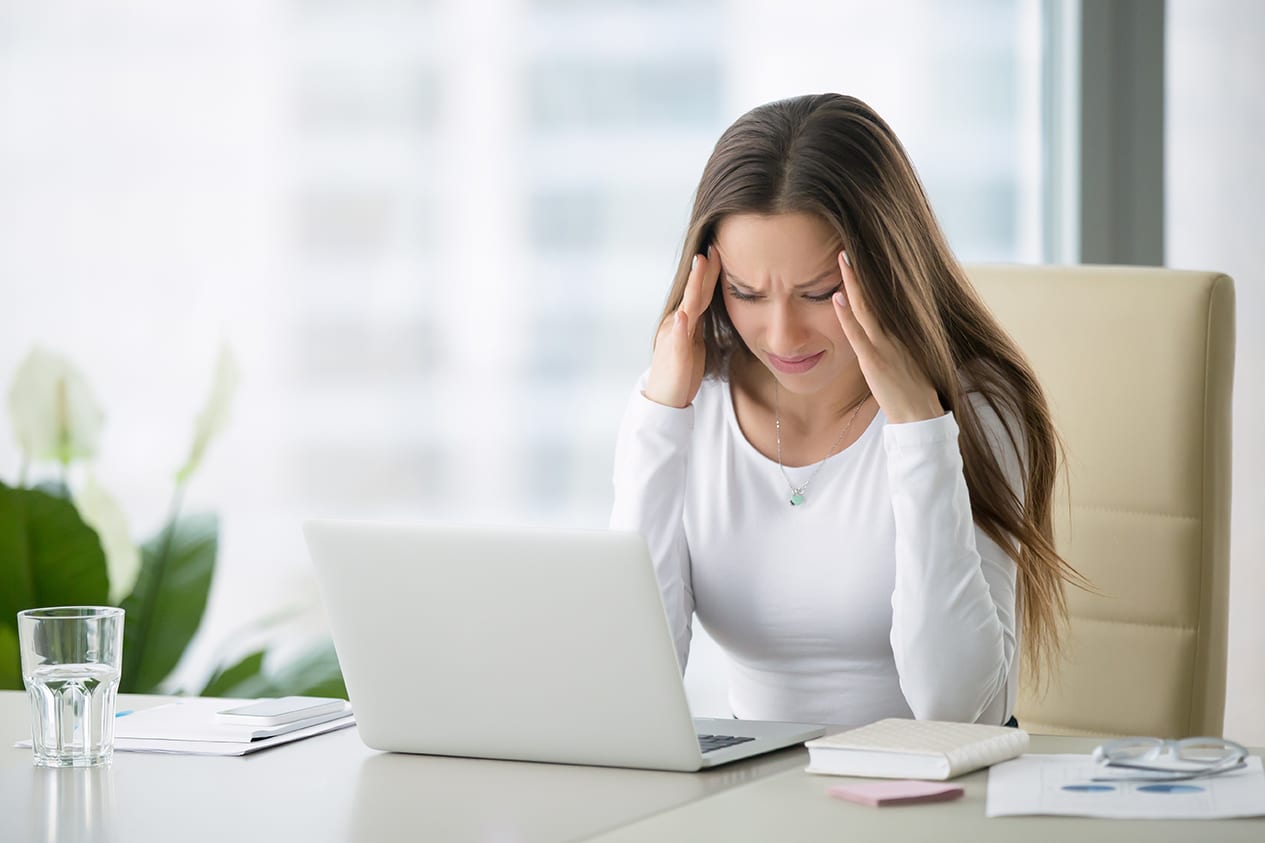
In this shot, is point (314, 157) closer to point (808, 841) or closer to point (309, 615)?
point (309, 615)

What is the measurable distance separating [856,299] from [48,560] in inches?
56.4

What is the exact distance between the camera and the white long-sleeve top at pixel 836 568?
4.92ft

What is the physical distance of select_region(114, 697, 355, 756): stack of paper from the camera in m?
1.33

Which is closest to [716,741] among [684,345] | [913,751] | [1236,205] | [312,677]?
[913,751]

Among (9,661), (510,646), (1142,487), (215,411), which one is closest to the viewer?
(510,646)

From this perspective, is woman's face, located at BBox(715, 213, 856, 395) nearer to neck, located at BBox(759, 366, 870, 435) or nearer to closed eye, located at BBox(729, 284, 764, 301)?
closed eye, located at BBox(729, 284, 764, 301)

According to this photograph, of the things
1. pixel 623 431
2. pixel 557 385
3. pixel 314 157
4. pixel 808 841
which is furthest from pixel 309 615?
pixel 808 841

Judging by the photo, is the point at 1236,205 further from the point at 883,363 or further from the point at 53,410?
the point at 53,410

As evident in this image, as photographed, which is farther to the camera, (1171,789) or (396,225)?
(396,225)

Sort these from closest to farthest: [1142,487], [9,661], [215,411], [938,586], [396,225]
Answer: [938,586] → [1142,487] → [9,661] → [215,411] → [396,225]

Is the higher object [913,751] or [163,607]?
[913,751]

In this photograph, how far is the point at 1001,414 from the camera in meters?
1.65

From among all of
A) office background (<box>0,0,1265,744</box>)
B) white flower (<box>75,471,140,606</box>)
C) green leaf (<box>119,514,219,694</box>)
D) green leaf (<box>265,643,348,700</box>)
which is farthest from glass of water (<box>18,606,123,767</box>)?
office background (<box>0,0,1265,744</box>)

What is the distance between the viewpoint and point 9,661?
7.49 feet
